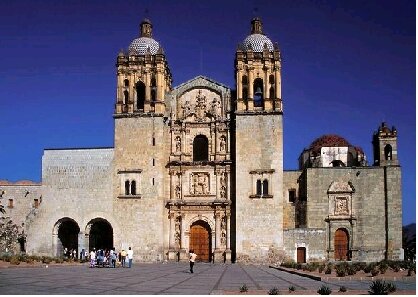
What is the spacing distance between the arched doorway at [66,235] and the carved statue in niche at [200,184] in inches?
290

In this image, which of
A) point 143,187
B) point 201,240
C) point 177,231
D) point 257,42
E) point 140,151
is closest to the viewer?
point 143,187

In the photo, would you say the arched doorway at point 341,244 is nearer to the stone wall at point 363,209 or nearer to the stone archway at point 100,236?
the stone wall at point 363,209

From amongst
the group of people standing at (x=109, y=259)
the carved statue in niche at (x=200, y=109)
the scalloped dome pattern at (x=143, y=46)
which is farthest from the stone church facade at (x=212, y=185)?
the group of people standing at (x=109, y=259)

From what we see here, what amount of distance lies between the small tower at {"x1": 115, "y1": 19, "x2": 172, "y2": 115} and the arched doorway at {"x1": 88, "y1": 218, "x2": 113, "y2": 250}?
754 centimetres

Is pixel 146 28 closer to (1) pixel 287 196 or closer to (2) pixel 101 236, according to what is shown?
(2) pixel 101 236

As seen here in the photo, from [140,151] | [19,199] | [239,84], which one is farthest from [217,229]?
[19,199]

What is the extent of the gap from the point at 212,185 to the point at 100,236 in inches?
333

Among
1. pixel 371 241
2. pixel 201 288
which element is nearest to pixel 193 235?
pixel 371 241

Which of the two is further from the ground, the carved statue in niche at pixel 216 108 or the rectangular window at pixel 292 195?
the carved statue in niche at pixel 216 108

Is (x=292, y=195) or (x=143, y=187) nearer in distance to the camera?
(x=143, y=187)

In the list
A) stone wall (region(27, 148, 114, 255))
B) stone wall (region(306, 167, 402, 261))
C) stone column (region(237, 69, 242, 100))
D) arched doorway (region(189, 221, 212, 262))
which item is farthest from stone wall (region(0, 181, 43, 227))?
stone wall (region(306, 167, 402, 261))

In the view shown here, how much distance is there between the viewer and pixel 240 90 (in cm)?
3812

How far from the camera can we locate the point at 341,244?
125ft

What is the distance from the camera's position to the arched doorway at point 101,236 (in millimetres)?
40500
